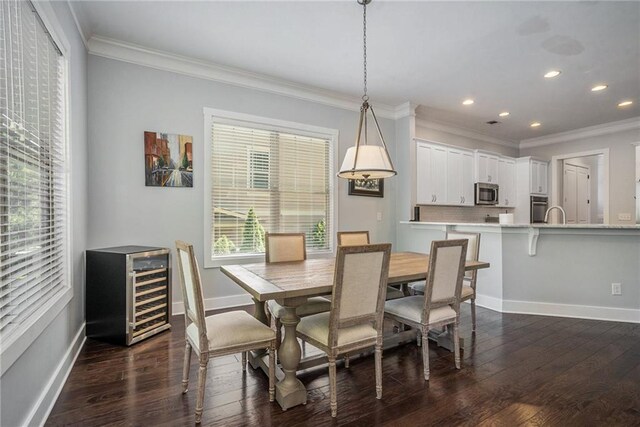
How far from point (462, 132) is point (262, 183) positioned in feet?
14.4

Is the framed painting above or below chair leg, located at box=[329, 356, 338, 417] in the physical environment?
above

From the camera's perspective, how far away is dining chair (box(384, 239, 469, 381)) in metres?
2.21

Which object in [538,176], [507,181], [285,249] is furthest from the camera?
[538,176]

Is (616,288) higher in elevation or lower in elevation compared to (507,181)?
lower

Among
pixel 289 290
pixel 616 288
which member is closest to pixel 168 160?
pixel 289 290

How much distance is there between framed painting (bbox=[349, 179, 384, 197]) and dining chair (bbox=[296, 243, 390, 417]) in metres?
2.88

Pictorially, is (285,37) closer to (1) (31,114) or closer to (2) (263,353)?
(1) (31,114)

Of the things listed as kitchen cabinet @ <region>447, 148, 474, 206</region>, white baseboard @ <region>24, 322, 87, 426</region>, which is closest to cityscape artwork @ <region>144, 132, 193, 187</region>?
white baseboard @ <region>24, 322, 87, 426</region>

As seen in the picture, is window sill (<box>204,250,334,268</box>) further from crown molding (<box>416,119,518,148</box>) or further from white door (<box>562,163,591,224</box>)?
white door (<box>562,163,591,224</box>)

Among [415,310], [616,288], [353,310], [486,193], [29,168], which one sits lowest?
[616,288]

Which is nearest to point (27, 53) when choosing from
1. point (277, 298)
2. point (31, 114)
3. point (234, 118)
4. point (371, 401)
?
point (31, 114)

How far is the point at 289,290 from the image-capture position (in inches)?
71.9

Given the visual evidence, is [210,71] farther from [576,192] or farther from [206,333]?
[576,192]

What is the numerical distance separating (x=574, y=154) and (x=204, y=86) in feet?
23.6
